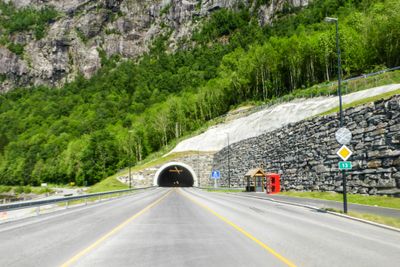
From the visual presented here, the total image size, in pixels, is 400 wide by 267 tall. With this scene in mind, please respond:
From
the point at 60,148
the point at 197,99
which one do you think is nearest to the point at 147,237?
the point at 197,99

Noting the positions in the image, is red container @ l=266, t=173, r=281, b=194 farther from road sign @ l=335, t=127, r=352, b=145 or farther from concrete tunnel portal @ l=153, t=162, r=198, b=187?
concrete tunnel portal @ l=153, t=162, r=198, b=187

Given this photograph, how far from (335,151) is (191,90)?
12825 cm

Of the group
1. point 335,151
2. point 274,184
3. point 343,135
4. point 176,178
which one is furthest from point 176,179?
point 343,135

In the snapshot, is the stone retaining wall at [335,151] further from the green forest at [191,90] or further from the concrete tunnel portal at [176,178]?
the concrete tunnel portal at [176,178]

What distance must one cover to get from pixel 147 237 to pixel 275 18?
190 meters

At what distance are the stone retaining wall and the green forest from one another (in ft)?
99.6

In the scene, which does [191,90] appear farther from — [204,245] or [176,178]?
[204,245]

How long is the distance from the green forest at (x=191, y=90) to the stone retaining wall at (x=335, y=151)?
30.3 m

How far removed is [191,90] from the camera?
152875 millimetres

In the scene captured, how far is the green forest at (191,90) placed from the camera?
2842 inches

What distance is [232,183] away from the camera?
60188 millimetres

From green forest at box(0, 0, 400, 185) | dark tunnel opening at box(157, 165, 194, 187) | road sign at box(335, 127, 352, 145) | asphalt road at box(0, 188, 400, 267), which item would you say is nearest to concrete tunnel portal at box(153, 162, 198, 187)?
dark tunnel opening at box(157, 165, 194, 187)

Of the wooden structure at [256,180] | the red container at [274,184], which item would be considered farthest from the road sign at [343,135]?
the wooden structure at [256,180]

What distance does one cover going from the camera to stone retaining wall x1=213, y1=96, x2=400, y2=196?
66.7 feet
